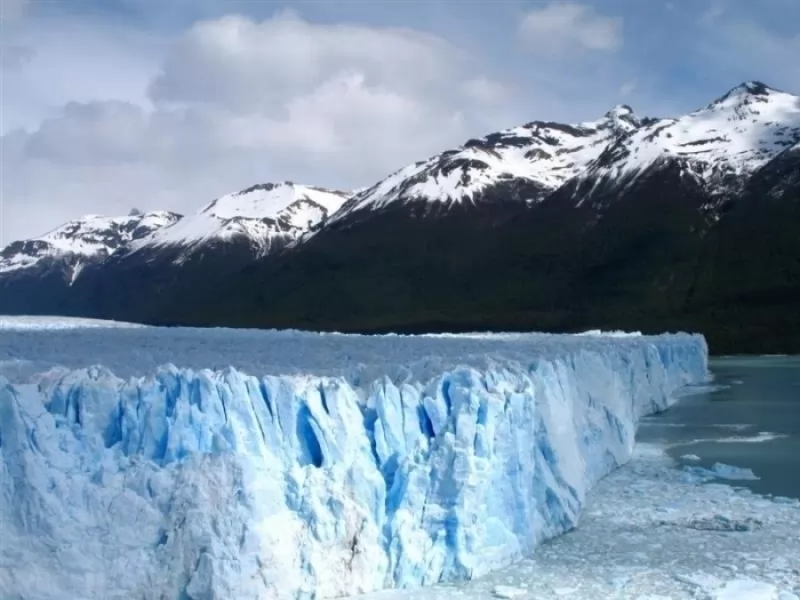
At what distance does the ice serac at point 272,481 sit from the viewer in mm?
6191

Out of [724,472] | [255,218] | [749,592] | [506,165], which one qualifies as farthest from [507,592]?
[255,218]

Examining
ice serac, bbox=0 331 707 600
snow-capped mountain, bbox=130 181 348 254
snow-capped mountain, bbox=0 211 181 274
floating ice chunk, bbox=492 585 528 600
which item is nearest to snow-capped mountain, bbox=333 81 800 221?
snow-capped mountain, bbox=130 181 348 254

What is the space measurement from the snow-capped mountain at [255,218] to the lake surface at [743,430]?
86.8 metres

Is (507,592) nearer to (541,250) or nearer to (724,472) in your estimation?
(724,472)

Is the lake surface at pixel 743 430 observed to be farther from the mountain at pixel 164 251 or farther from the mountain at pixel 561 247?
the mountain at pixel 164 251

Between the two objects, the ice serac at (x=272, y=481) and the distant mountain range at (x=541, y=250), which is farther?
the distant mountain range at (x=541, y=250)

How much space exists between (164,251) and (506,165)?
143 feet

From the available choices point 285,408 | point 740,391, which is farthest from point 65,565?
point 740,391

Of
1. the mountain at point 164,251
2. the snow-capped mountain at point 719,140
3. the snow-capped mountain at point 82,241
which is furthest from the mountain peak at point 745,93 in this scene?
the snow-capped mountain at point 82,241

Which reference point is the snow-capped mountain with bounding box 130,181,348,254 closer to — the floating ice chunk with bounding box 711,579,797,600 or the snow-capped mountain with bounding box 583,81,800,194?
the snow-capped mountain with bounding box 583,81,800,194

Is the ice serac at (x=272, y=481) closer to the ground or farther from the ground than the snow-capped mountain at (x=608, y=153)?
closer to the ground

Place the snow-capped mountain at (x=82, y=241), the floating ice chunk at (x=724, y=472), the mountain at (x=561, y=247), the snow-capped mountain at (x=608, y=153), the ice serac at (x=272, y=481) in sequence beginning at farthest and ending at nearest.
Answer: the snow-capped mountain at (x=82, y=241), the snow-capped mountain at (x=608, y=153), the mountain at (x=561, y=247), the floating ice chunk at (x=724, y=472), the ice serac at (x=272, y=481)

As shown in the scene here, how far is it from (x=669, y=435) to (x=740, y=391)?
28.0 ft

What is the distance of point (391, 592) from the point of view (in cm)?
673
